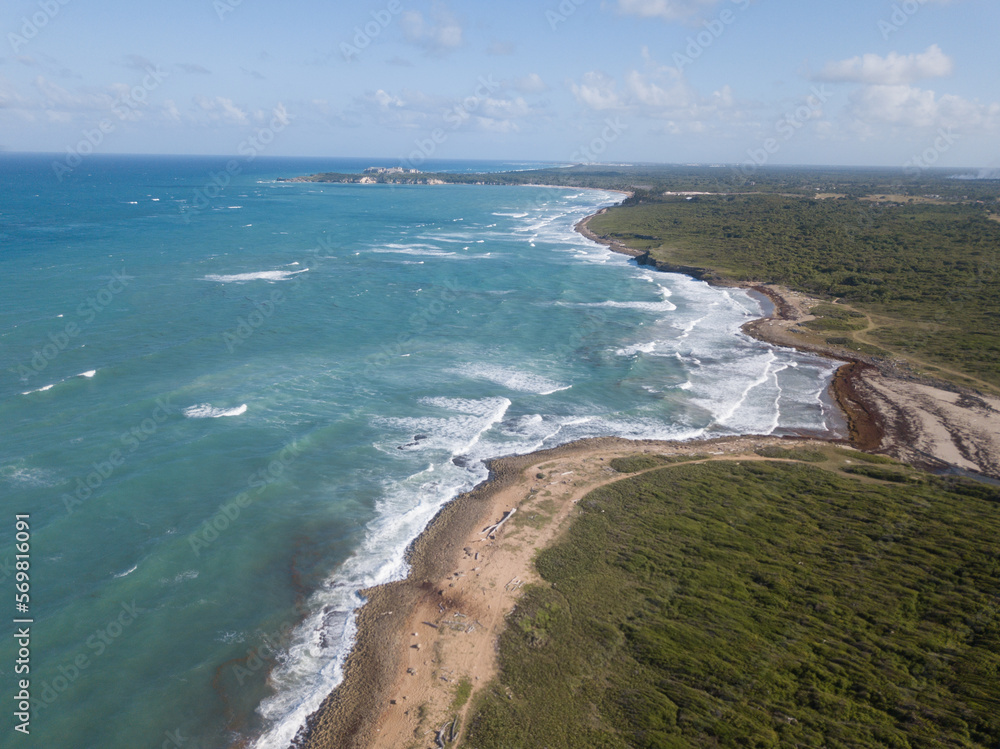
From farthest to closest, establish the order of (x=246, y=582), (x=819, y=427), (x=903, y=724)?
(x=819, y=427) < (x=246, y=582) < (x=903, y=724)

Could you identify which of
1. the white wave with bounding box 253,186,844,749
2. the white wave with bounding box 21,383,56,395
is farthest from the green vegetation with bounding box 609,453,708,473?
the white wave with bounding box 21,383,56,395

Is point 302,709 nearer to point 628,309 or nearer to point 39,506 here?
point 39,506

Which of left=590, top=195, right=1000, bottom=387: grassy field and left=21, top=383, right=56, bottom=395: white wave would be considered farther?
left=590, top=195, right=1000, bottom=387: grassy field

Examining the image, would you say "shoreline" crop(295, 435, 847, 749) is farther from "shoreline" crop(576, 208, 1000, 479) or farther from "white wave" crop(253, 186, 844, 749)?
"shoreline" crop(576, 208, 1000, 479)

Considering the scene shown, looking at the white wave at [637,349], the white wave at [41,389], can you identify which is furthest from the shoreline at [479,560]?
the white wave at [41,389]

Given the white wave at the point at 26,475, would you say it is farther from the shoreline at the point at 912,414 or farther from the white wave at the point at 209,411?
the shoreline at the point at 912,414

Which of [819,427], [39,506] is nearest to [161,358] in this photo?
[39,506]
